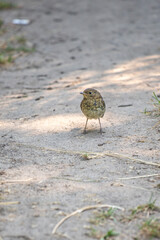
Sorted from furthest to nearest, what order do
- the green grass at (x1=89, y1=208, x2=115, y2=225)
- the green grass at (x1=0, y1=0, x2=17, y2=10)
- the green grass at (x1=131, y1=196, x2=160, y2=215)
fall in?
the green grass at (x1=0, y1=0, x2=17, y2=10) → the green grass at (x1=131, y1=196, x2=160, y2=215) → the green grass at (x1=89, y1=208, x2=115, y2=225)

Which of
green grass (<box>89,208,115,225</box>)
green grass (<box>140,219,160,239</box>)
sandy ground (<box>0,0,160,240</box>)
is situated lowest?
sandy ground (<box>0,0,160,240</box>)

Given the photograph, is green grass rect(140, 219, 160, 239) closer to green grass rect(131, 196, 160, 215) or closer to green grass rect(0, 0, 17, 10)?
green grass rect(131, 196, 160, 215)

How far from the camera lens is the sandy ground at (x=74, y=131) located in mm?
3646

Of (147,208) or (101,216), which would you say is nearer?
(101,216)

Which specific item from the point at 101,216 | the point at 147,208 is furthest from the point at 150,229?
the point at 101,216

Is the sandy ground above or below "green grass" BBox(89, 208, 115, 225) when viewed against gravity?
below

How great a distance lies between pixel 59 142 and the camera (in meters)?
5.27

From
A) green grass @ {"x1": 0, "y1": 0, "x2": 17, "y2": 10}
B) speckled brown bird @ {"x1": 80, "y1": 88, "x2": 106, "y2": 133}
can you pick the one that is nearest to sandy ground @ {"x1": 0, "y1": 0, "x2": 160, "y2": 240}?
speckled brown bird @ {"x1": 80, "y1": 88, "x2": 106, "y2": 133}

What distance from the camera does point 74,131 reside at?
5652 millimetres

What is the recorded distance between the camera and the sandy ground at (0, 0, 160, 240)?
3646 millimetres

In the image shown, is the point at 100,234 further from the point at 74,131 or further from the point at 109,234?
the point at 74,131

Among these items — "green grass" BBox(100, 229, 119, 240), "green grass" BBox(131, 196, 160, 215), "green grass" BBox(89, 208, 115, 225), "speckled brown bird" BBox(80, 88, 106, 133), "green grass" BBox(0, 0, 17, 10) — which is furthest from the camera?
"green grass" BBox(0, 0, 17, 10)

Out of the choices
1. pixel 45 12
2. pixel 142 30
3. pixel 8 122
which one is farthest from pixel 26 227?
pixel 45 12

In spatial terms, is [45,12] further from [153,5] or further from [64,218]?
[64,218]
